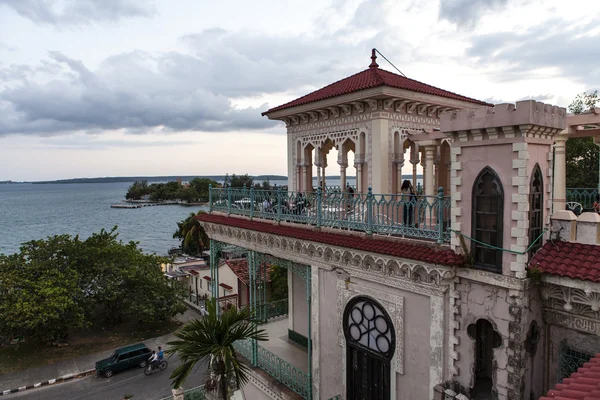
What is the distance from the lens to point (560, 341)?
20.8ft

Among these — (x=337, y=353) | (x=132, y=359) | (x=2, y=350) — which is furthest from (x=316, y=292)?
(x=2, y=350)

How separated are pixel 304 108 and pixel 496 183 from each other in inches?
269

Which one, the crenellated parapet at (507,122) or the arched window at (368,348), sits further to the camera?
the arched window at (368,348)

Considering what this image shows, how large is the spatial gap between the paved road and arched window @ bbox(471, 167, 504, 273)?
46.8ft

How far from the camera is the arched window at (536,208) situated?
19.9 feet

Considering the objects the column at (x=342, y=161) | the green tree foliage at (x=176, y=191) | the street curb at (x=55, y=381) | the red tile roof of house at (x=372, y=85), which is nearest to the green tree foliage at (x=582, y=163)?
the red tile roof of house at (x=372, y=85)

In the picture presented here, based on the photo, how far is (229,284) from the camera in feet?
90.2

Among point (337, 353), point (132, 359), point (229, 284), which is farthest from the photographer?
point (229, 284)

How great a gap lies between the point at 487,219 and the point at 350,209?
140 inches

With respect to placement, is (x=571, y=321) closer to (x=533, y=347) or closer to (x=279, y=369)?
(x=533, y=347)

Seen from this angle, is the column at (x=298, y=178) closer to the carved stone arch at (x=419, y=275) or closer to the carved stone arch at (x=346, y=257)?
the carved stone arch at (x=346, y=257)

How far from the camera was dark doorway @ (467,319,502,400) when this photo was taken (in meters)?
6.88

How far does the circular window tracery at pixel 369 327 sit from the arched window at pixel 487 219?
2490 millimetres

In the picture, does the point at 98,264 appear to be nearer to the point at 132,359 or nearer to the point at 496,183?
the point at 132,359
